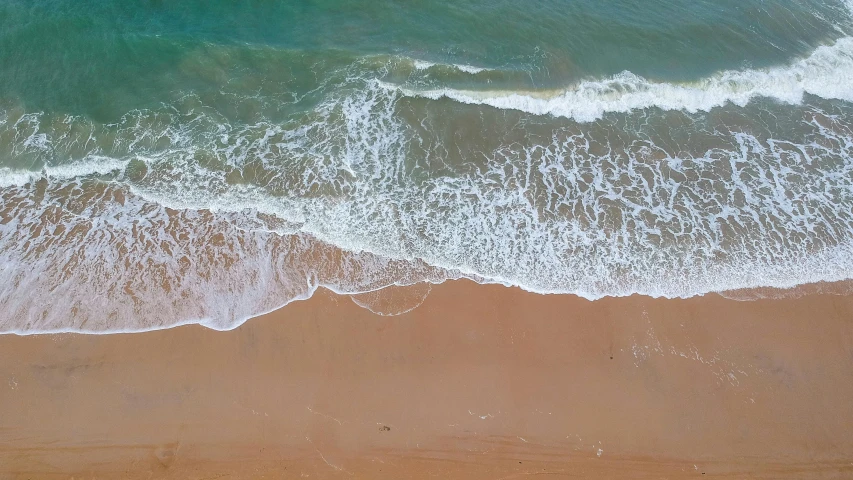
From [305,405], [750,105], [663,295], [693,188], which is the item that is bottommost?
[305,405]

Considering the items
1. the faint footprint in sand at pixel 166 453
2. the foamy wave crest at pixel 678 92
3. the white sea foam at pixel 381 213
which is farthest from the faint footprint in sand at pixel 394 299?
the foamy wave crest at pixel 678 92

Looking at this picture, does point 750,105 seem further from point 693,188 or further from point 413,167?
point 413,167

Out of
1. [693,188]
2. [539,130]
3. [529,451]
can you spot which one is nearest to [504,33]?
[539,130]

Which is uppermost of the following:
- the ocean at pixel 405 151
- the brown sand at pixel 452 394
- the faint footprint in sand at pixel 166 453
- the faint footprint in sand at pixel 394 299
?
the ocean at pixel 405 151

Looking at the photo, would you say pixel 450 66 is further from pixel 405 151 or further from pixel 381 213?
pixel 381 213

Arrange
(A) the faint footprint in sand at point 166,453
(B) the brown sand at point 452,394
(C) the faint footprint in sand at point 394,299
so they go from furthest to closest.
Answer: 1. (C) the faint footprint in sand at point 394,299
2. (B) the brown sand at point 452,394
3. (A) the faint footprint in sand at point 166,453

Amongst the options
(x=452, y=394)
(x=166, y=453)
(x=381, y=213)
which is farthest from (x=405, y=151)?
(x=166, y=453)

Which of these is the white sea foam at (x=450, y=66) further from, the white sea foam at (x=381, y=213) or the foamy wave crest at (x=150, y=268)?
the foamy wave crest at (x=150, y=268)
